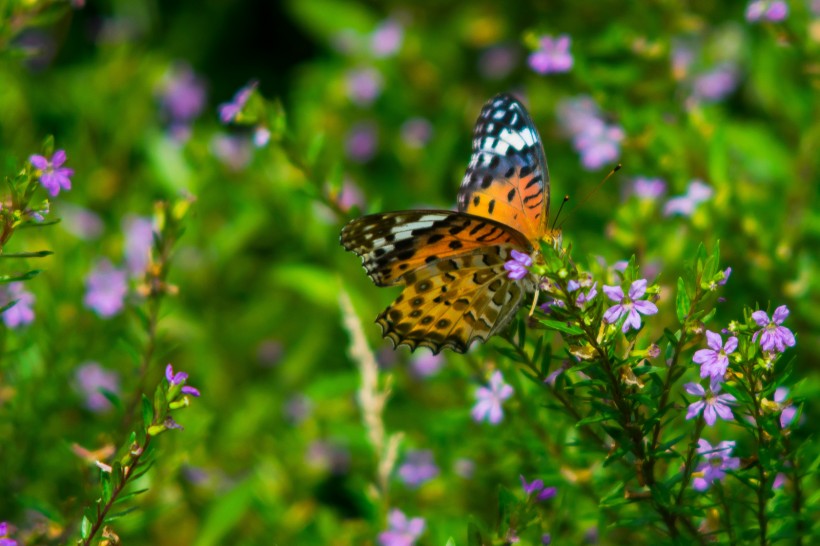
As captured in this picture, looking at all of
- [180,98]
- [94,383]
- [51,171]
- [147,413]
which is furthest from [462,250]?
[180,98]

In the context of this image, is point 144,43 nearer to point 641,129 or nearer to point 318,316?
point 318,316

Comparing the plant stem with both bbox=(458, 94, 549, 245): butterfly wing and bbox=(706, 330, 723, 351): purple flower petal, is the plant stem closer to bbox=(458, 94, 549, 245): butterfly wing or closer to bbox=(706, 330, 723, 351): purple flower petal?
bbox=(458, 94, 549, 245): butterfly wing

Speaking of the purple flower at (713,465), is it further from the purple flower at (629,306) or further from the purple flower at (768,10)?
the purple flower at (768,10)

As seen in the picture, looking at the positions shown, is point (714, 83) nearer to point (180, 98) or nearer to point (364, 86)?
point (364, 86)

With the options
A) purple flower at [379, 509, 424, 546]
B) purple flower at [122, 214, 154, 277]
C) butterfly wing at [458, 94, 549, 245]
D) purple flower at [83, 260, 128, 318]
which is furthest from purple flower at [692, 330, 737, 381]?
purple flower at [122, 214, 154, 277]

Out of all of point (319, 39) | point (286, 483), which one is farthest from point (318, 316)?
point (319, 39)

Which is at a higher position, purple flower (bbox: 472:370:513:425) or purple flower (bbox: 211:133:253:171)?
purple flower (bbox: 211:133:253:171)

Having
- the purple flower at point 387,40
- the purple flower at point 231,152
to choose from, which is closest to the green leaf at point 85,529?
the purple flower at point 231,152
